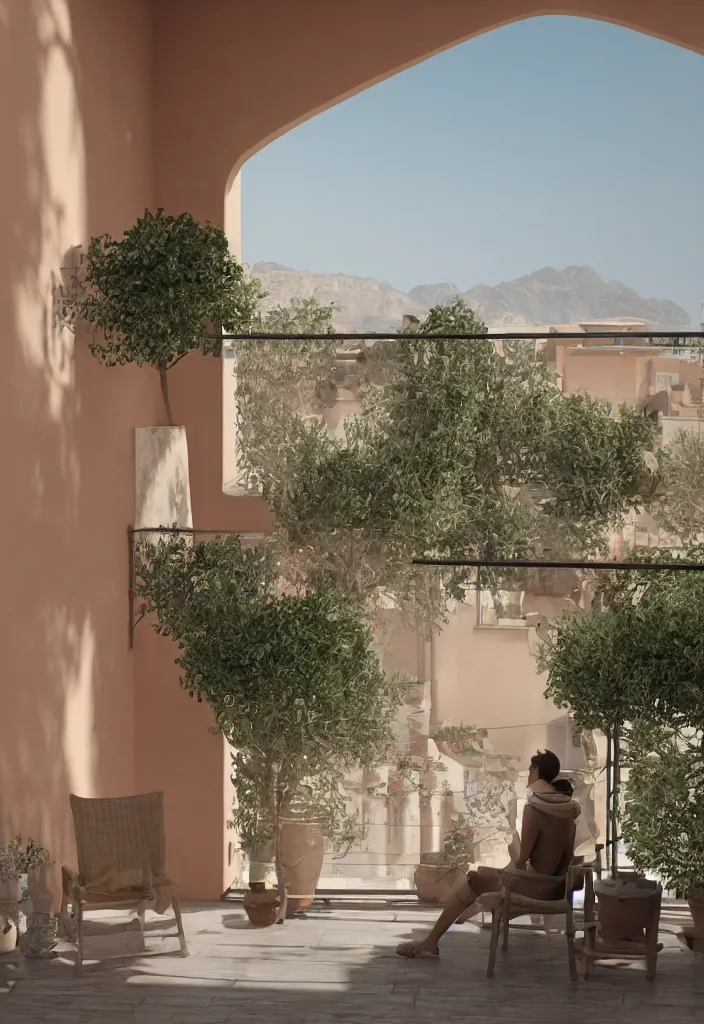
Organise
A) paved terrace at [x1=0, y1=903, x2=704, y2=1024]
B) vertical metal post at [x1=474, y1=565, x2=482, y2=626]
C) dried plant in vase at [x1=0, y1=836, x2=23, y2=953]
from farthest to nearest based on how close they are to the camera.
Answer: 1. vertical metal post at [x1=474, y1=565, x2=482, y2=626]
2. dried plant in vase at [x1=0, y1=836, x2=23, y2=953]
3. paved terrace at [x1=0, y1=903, x2=704, y2=1024]

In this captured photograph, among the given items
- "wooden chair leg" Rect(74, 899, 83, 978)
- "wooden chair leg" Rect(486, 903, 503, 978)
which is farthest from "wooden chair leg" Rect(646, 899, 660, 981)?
"wooden chair leg" Rect(74, 899, 83, 978)

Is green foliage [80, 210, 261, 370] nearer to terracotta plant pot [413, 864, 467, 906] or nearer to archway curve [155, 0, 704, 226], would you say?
archway curve [155, 0, 704, 226]

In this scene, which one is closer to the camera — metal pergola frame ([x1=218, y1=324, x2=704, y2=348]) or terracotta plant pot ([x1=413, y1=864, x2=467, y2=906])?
metal pergola frame ([x1=218, y1=324, x2=704, y2=348])

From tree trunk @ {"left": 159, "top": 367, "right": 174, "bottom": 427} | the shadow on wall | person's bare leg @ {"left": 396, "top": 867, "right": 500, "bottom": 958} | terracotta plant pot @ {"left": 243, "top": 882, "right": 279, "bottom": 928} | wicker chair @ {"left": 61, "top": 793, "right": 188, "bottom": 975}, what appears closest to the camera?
the shadow on wall

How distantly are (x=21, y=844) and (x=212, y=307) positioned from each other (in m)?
3.28

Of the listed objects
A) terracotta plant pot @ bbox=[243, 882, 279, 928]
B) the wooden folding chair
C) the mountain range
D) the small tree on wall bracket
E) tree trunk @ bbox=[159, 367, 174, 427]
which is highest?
the mountain range

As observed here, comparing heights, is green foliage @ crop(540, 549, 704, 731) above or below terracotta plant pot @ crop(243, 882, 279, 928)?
above

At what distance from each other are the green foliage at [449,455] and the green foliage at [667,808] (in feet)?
4.24

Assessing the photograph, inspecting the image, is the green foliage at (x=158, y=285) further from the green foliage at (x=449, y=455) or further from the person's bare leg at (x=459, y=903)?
the person's bare leg at (x=459, y=903)

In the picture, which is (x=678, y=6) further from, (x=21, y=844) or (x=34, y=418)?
Result: (x=21, y=844)

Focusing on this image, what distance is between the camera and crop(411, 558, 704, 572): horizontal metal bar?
773 cm

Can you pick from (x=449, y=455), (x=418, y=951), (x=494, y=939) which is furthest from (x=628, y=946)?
(x=449, y=455)

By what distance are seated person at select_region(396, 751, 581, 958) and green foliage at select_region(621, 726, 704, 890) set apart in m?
0.66

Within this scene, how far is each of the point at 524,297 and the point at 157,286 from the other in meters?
18.9
